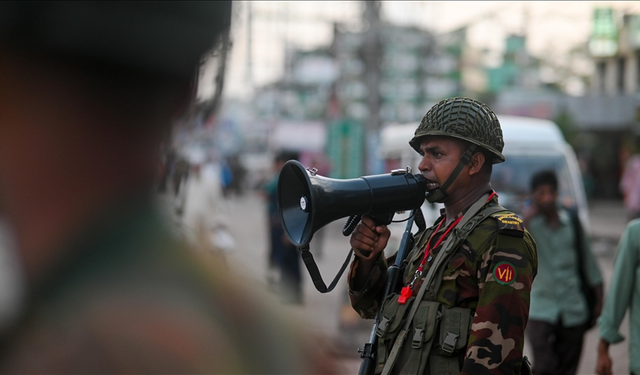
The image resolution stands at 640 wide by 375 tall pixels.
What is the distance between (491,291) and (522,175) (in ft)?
26.2

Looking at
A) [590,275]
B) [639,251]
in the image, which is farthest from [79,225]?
[590,275]

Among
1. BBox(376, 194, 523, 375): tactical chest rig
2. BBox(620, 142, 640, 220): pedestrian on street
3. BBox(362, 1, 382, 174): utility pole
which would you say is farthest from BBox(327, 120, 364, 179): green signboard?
→ BBox(376, 194, 523, 375): tactical chest rig

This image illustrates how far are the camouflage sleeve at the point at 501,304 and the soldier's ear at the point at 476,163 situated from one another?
241 mm

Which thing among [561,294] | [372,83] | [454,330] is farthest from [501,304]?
[372,83]

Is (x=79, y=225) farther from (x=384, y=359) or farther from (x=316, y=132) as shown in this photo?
(x=316, y=132)

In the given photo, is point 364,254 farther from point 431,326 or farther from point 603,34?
point 603,34

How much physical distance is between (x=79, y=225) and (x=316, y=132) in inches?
1213

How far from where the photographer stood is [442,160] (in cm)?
213

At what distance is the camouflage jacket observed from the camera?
185 centimetres

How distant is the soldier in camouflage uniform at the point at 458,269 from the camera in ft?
6.17

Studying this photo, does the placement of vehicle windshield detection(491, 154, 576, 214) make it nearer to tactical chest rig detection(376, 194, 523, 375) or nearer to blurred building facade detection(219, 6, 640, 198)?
blurred building facade detection(219, 6, 640, 198)

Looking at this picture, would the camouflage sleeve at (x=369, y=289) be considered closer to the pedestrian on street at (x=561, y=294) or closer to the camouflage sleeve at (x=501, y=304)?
the camouflage sleeve at (x=501, y=304)

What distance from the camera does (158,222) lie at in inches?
30.0

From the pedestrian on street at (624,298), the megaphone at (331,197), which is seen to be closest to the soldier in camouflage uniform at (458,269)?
the megaphone at (331,197)
